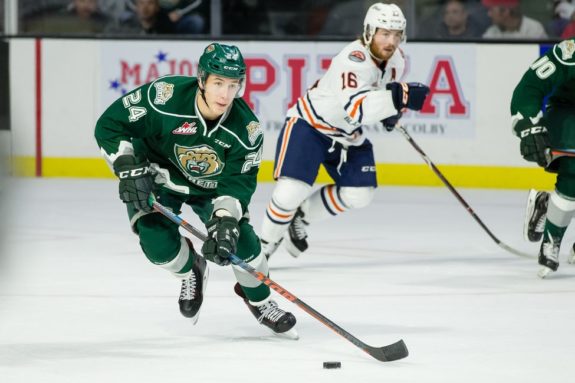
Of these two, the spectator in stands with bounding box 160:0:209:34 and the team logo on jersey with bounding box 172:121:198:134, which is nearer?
the team logo on jersey with bounding box 172:121:198:134

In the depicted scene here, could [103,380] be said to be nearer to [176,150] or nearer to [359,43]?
[176,150]

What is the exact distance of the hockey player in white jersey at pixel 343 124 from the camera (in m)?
5.11

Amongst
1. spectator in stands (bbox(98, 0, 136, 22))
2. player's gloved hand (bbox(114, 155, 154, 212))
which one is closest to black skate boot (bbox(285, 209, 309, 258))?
player's gloved hand (bbox(114, 155, 154, 212))

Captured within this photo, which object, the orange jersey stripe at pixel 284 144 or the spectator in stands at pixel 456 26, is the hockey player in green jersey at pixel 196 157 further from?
the spectator in stands at pixel 456 26

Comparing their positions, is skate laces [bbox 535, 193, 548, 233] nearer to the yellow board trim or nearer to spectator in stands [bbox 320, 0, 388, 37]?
the yellow board trim

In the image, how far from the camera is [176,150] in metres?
3.89

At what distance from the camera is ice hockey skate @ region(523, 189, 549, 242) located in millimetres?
5598

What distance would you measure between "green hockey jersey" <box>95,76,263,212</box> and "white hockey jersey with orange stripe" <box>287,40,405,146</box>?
1.27 m

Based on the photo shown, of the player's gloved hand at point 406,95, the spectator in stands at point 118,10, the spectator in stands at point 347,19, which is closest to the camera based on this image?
the player's gloved hand at point 406,95

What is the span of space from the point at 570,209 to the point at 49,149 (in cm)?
433

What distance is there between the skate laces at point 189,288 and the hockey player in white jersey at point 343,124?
48.3 inches

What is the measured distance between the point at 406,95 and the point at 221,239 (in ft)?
5.54

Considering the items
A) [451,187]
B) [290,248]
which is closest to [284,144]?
[290,248]

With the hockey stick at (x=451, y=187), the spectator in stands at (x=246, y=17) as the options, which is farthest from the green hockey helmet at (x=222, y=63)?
the spectator in stands at (x=246, y=17)
